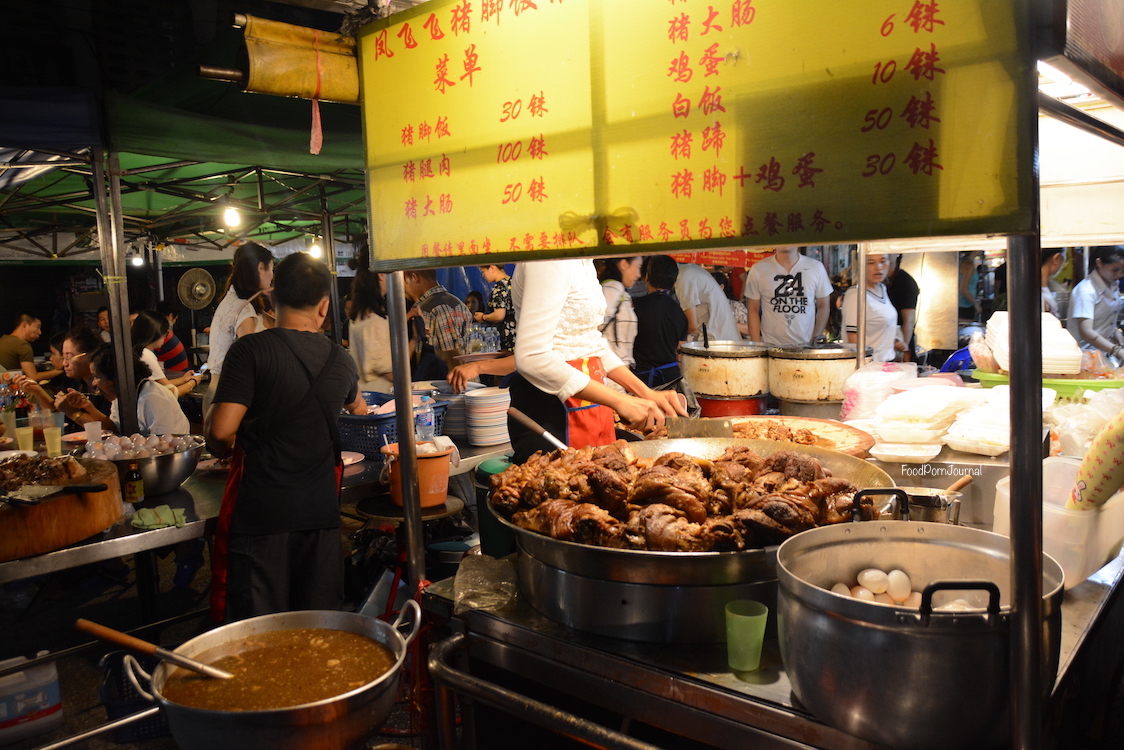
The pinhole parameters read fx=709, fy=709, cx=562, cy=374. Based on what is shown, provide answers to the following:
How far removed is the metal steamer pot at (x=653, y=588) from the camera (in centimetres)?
161

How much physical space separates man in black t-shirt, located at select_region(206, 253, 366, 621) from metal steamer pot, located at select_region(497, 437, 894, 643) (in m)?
2.02

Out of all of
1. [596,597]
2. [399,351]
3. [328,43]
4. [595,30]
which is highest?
[328,43]

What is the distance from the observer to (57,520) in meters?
3.09

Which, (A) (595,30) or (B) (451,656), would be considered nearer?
(A) (595,30)

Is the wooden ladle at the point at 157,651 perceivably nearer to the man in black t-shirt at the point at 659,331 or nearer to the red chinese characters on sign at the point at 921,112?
the red chinese characters on sign at the point at 921,112

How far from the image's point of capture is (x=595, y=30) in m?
1.62

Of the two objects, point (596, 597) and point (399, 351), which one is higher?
point (399, 351)

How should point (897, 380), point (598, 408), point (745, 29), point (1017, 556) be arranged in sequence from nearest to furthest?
point (1017, 556) → point (745, 29) → point (598, 408) → point (897, 380)

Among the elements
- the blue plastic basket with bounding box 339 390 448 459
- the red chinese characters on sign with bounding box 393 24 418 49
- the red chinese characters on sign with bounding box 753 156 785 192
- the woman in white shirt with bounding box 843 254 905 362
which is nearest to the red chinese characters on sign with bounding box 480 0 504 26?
the red chinese characters on sign with bounding box 393 24 418 49

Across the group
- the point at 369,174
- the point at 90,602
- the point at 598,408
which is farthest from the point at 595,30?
the point at 90,602

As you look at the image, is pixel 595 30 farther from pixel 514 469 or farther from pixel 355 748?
pixel 355 748

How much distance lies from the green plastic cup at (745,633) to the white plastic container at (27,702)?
372cm

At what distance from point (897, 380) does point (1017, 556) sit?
Result: 10.4 ft

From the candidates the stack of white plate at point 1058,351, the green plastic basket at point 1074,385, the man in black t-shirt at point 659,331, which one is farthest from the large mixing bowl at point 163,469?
the stack of white plate at point 1058,351
